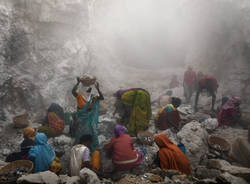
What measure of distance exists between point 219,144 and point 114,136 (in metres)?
2.46

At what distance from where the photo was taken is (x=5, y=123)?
18.9 feet

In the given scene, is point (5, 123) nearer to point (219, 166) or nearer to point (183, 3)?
point (219, 166)

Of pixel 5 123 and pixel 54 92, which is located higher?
pixel 54 92

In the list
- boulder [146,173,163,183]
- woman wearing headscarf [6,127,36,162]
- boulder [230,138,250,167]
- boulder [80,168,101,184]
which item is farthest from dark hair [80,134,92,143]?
boulder [230,138,250,167]

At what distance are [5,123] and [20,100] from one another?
1014 millimetres

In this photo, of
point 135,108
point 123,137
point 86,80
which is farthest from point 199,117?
point 86,80

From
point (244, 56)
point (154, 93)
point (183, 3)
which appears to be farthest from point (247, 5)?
point (154, 93)

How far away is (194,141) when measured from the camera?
4492 millimetres

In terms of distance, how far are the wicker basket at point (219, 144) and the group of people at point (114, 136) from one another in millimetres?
1036

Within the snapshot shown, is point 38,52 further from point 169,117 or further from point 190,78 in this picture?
point 190,78

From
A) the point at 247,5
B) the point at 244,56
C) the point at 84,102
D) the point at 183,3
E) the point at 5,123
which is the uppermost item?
the point at 183,3

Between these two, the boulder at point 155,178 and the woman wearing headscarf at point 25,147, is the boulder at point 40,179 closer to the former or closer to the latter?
the woman wearing headscarf at point 25,147

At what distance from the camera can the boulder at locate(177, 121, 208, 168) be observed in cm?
421

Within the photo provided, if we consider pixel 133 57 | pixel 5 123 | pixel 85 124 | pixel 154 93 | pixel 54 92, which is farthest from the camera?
pixel 133 57
